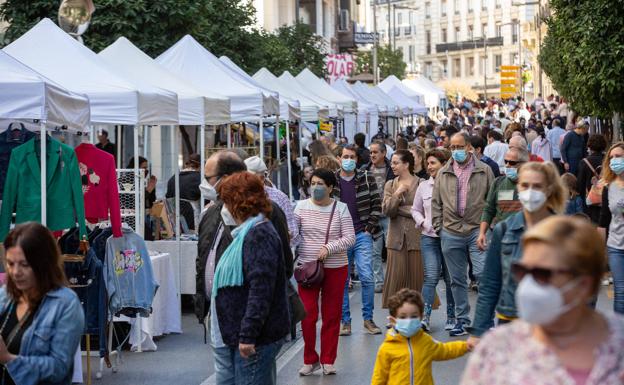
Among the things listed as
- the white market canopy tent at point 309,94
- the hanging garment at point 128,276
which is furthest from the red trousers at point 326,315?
the white market canopy tent at point 309,94

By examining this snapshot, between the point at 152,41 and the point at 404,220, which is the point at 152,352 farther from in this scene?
the point at 152,41

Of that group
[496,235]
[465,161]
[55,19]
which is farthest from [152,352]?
[55,19]

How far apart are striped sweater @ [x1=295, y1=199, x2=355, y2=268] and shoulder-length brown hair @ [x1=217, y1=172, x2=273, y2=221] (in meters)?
3.42

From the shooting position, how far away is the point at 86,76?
12367 millimetres

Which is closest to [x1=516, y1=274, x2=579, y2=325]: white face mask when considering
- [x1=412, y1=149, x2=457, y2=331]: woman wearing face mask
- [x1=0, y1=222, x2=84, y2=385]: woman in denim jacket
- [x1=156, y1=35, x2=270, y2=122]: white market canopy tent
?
[x1=0, y1=222, x2=84, y2=385]: woman in denim jacket

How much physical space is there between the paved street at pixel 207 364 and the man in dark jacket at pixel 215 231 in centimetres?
257

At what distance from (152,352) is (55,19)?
11732 millimetres

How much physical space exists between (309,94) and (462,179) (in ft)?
52.7

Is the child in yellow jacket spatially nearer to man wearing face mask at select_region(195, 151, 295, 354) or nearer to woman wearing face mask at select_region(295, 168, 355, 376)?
→ man wearing face mask at select_region(195, 151, 295, 354)

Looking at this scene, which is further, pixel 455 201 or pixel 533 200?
pixel 455 201

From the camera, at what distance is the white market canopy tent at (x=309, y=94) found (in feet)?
86.2

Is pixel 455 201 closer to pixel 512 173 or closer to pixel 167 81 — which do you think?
pixel 512 173

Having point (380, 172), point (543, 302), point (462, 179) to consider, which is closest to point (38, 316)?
point (543, 302)

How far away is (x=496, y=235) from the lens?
638 centimetres
